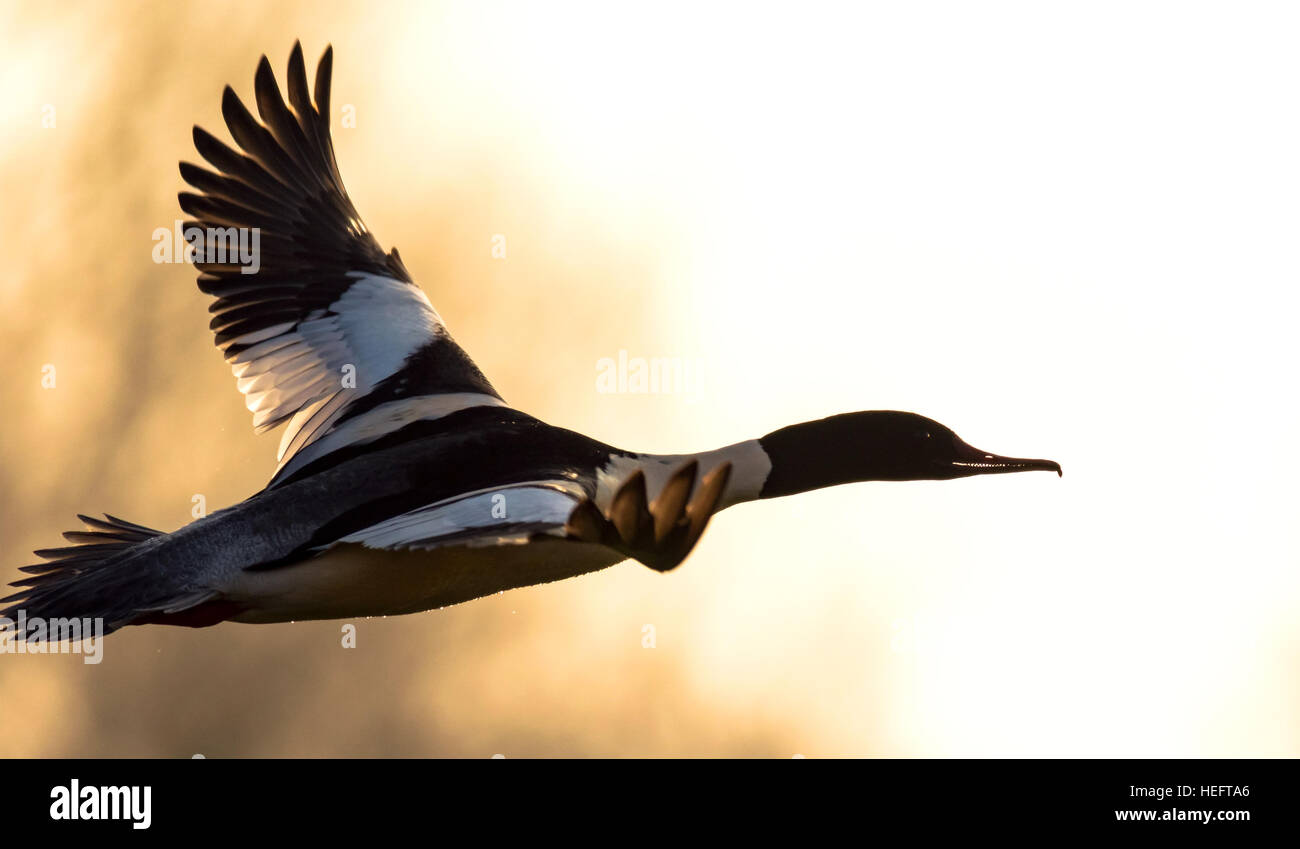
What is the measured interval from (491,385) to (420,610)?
1.68 metres

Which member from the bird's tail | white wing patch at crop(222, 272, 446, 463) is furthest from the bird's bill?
the bird's tail

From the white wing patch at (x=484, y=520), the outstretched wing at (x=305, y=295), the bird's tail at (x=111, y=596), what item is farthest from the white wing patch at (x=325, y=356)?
the white wing patch at (x=484, y=520)

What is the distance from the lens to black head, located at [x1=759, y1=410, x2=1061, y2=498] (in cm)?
720

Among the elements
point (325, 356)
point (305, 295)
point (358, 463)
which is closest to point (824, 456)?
point (358, 463)

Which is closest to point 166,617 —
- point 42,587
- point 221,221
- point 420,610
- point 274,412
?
point 42,587

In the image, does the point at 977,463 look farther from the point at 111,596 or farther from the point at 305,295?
the point at 111,596

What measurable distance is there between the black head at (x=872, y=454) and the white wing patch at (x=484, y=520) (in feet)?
5.28

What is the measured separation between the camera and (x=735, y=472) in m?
7.04

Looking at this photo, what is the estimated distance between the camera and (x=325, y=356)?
26.0ft

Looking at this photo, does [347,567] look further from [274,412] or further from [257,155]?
[257,155]

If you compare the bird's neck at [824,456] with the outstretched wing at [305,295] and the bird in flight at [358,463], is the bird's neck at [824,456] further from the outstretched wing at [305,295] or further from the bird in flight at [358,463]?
the outstretched wing at [305,295]

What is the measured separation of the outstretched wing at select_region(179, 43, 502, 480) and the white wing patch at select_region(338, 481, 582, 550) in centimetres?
153

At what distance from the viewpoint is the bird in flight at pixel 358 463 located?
5.65 metres

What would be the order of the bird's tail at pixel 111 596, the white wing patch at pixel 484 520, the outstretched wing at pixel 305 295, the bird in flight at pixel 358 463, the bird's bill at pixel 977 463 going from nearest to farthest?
1. the white wing patch at pixel 484 520
2. the bird in flight at pixel 358 463
3. the bird's tail at pixel 111 596
4. the bird's bill at pixel 977 463
5. the outstretched wing at pixel 305 295
